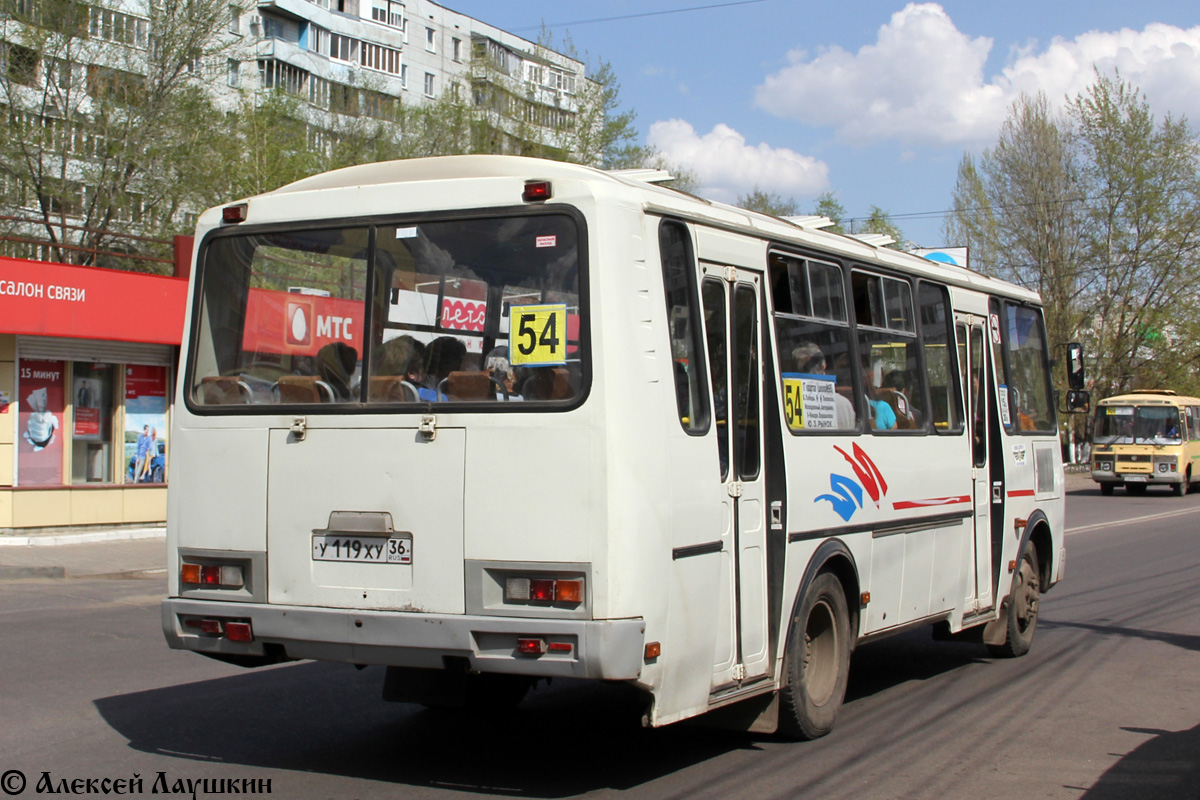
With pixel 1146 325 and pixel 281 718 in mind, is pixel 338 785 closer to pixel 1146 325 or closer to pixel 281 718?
pixel 281 718

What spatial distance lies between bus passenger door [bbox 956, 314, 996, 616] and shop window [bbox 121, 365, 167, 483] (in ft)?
48.7

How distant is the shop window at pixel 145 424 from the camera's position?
20047 mm

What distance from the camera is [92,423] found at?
770 inches

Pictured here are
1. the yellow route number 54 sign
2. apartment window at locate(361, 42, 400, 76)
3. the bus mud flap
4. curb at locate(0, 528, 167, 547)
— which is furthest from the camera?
apartment window at locate(361, 42, 400, 76)

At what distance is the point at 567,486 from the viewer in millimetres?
5191

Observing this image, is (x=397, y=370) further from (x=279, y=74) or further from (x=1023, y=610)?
(x=279, y=74)

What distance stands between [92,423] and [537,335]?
16103 millimetres

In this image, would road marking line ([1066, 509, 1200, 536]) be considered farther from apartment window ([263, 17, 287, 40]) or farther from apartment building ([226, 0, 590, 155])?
apartment window ([263, 17, 287, 40])

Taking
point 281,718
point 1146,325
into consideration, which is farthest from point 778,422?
point 1146,325

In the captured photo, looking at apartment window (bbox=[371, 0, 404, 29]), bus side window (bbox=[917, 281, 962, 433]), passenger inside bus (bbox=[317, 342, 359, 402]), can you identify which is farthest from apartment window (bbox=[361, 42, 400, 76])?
passenger inside bus (bbox=[317, 342, 359, 402])

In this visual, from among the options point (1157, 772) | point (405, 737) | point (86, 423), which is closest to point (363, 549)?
point (405, 737)

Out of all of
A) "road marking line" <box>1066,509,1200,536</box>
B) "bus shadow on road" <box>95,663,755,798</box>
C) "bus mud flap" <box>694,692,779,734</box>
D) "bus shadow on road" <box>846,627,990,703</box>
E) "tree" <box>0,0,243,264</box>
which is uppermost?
"tree" <box>0,0,243,264</box>

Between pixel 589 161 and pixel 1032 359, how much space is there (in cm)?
2951

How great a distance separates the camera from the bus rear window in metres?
5.42
